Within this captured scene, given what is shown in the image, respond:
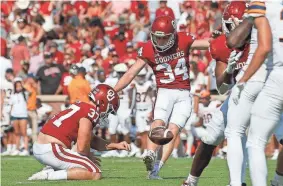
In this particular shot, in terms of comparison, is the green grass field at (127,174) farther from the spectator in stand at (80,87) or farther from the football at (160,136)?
the spectator in stand at (80,87)

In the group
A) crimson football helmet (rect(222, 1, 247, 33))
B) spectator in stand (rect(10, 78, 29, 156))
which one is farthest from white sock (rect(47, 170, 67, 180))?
spectator in stand (rect(10, 78, 29, 156))

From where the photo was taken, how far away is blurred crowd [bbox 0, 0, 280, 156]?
1895 cm

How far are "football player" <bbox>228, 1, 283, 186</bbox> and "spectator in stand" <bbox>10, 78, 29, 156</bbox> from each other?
11503mm

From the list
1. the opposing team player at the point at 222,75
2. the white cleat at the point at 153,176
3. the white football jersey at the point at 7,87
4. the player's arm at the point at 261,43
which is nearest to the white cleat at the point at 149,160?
the white cleat at the point at 153,176

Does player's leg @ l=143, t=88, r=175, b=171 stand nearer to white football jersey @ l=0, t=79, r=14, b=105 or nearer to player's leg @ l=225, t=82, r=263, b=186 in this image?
player's leg @ l=225, t=82, r=263, b=186

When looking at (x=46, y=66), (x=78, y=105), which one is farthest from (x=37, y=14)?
(x=78, y=105)

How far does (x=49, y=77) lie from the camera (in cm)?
2055

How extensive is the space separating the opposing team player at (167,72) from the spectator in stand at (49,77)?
29.5 ft

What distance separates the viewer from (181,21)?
874 inches

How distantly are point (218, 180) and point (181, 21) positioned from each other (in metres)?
11.8

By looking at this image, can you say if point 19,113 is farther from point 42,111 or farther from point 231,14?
point 231,14

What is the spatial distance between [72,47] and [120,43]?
129cm

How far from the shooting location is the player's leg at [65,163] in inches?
407

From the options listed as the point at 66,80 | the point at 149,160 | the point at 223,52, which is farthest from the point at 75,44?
the point at 223,52
